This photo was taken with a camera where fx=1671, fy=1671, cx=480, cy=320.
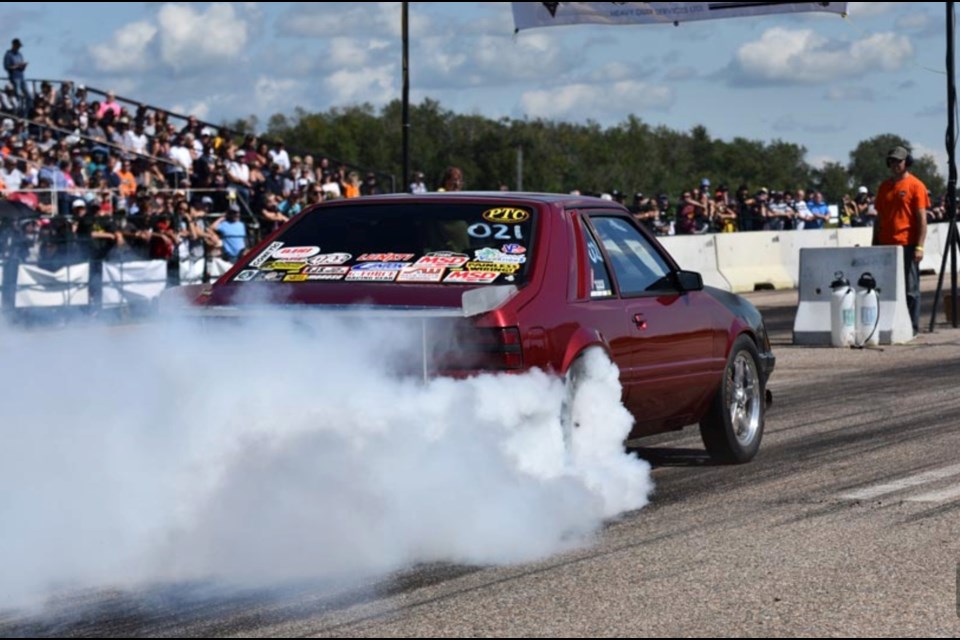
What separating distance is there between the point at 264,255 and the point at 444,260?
3.07 feet

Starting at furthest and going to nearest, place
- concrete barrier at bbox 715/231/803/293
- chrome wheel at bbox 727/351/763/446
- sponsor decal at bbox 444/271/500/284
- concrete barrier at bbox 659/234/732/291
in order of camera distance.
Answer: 1. concrete barrier at bbox 715/231/803/293
2. concrete barrier at bbox 659/234/732/291
3. chrome wheel at bbox 727/351/763/446
4. sponsor decal at bbox 444/271/500/284

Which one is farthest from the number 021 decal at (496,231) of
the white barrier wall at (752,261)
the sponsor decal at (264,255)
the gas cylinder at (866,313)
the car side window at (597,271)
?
the white barrier wall at (752,261)

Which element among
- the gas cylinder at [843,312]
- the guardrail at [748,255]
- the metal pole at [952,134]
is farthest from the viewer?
the guardrail at [748,255]

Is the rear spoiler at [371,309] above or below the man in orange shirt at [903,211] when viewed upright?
below

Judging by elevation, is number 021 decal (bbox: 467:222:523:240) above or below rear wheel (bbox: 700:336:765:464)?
above

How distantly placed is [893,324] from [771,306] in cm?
721

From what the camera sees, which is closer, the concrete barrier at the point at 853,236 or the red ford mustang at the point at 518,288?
the red ford mustang at the point at 518,288

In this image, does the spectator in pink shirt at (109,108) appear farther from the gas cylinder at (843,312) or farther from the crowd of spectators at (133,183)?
the gas cylinder at (843,312)

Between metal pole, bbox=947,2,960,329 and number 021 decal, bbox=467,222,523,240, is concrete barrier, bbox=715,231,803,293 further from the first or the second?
number 021 decal, bbox=467,222,523,240

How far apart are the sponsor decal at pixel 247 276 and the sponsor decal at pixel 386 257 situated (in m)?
0.52

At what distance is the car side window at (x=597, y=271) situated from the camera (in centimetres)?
815

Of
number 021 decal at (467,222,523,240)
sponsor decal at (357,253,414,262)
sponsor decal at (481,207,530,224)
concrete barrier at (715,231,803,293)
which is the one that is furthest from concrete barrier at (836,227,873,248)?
sponsor decal at (357,253,414,262)

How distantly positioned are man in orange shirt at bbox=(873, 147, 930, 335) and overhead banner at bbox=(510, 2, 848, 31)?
562 cm

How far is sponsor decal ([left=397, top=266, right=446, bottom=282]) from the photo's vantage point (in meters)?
7.54
